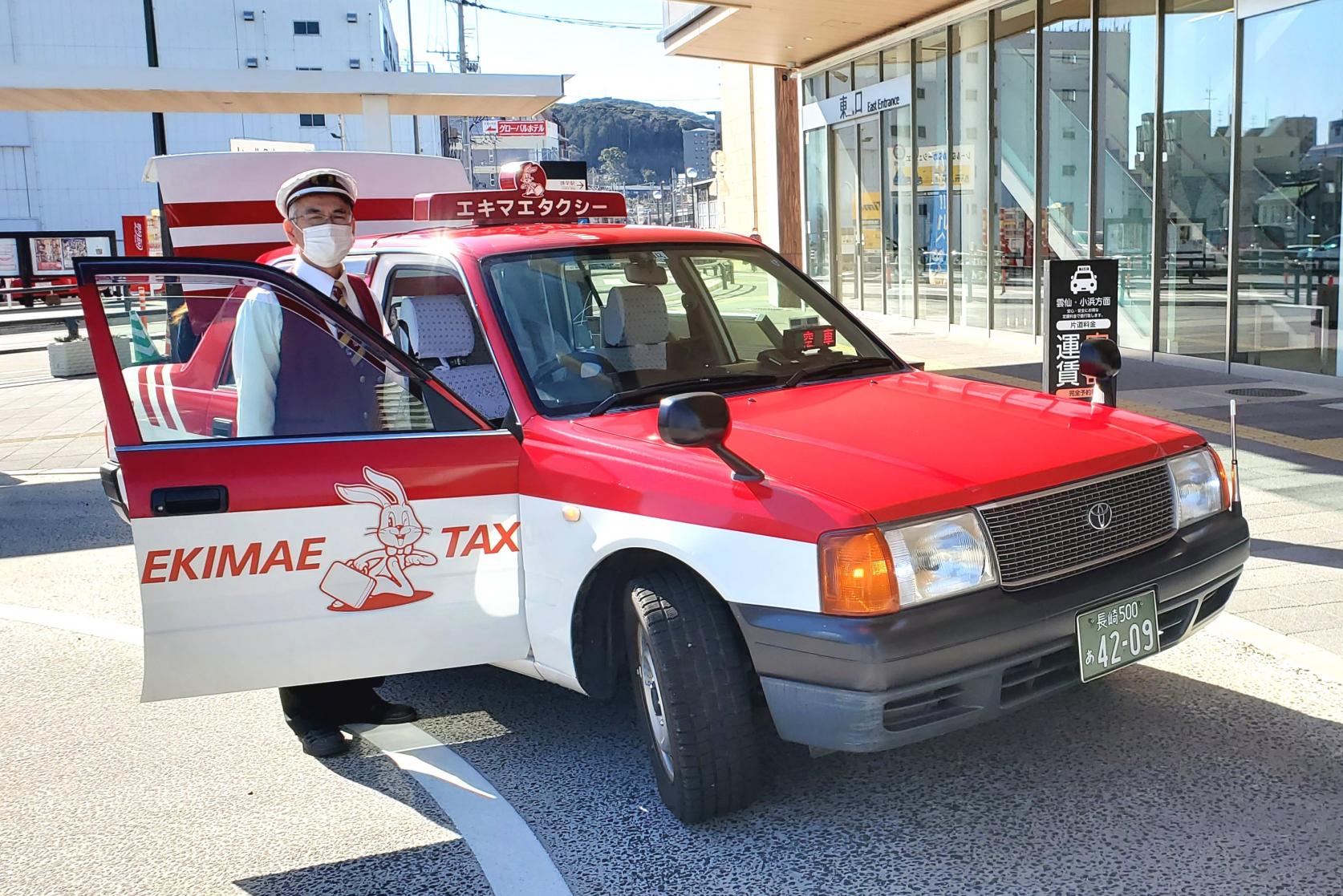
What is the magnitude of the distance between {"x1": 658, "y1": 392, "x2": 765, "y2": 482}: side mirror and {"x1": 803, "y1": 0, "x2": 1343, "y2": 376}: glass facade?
375 inches

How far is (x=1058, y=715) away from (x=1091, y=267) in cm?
336

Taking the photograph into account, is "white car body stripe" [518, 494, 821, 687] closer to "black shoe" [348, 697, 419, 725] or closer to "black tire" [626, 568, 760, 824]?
"black tire" [626, 568, 760, 824]

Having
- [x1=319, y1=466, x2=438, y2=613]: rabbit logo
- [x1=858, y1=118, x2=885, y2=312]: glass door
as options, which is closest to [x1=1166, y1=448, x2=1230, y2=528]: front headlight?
[x1=319, y1=466, x2=438, y2=613]: rabbit logo

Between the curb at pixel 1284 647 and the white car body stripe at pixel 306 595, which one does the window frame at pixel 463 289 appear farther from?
the curb at pixel 1284 647

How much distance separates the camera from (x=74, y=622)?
5895 mm

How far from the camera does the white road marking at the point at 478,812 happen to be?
10.7ft

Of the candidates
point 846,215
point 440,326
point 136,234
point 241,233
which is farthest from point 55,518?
point 136,234

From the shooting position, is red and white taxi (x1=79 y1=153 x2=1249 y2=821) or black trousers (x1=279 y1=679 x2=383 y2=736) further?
black trousers (x1=279 y1=679 x2=383 y2=736)

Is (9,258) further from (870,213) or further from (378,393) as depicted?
(378,393)

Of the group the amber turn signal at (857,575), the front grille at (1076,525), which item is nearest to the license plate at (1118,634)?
the front grille at (1076,525)

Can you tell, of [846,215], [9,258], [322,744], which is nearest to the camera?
[322,744]

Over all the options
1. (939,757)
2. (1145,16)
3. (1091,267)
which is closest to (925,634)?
(939,757)

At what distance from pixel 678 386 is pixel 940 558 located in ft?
4.11

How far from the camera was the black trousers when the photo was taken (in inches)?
165
